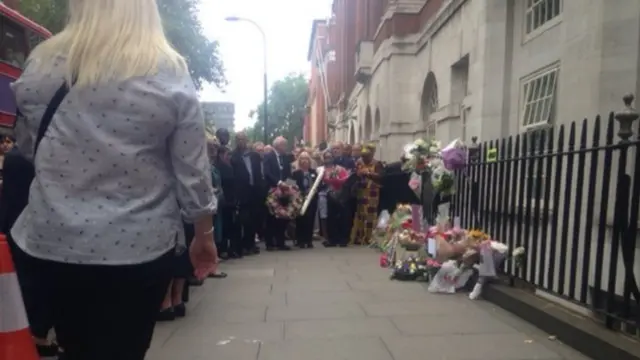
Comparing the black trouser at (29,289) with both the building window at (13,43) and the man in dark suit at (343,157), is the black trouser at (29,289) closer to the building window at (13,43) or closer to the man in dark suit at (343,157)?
the man in dark suit at (343,157)

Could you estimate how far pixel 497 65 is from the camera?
384 inches

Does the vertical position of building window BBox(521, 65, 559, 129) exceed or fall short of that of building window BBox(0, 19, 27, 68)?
it falls short

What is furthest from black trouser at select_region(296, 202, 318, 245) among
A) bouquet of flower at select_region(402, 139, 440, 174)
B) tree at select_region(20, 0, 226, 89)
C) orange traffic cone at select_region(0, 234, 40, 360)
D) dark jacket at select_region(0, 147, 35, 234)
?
tree at select_region(20, 0, 226, 89)

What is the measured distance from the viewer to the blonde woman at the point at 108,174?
186 cm

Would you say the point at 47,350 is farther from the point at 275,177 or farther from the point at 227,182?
the point at 275,177

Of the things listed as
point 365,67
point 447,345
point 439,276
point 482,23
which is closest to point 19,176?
point 447,345

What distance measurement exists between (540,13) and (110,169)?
819cm

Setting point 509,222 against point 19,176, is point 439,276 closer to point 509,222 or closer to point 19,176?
point 509,222

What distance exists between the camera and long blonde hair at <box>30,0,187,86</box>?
1901 millimetres

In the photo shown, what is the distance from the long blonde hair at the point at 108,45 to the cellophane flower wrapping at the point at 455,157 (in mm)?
5729

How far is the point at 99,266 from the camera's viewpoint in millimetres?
1854

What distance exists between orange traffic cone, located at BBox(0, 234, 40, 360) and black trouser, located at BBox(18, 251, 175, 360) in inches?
4.6

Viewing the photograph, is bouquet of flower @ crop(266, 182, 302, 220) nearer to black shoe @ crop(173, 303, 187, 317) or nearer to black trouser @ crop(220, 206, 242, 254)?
black trouser @ crop(220, 206, 242, 254)

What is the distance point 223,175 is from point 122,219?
305 inches
